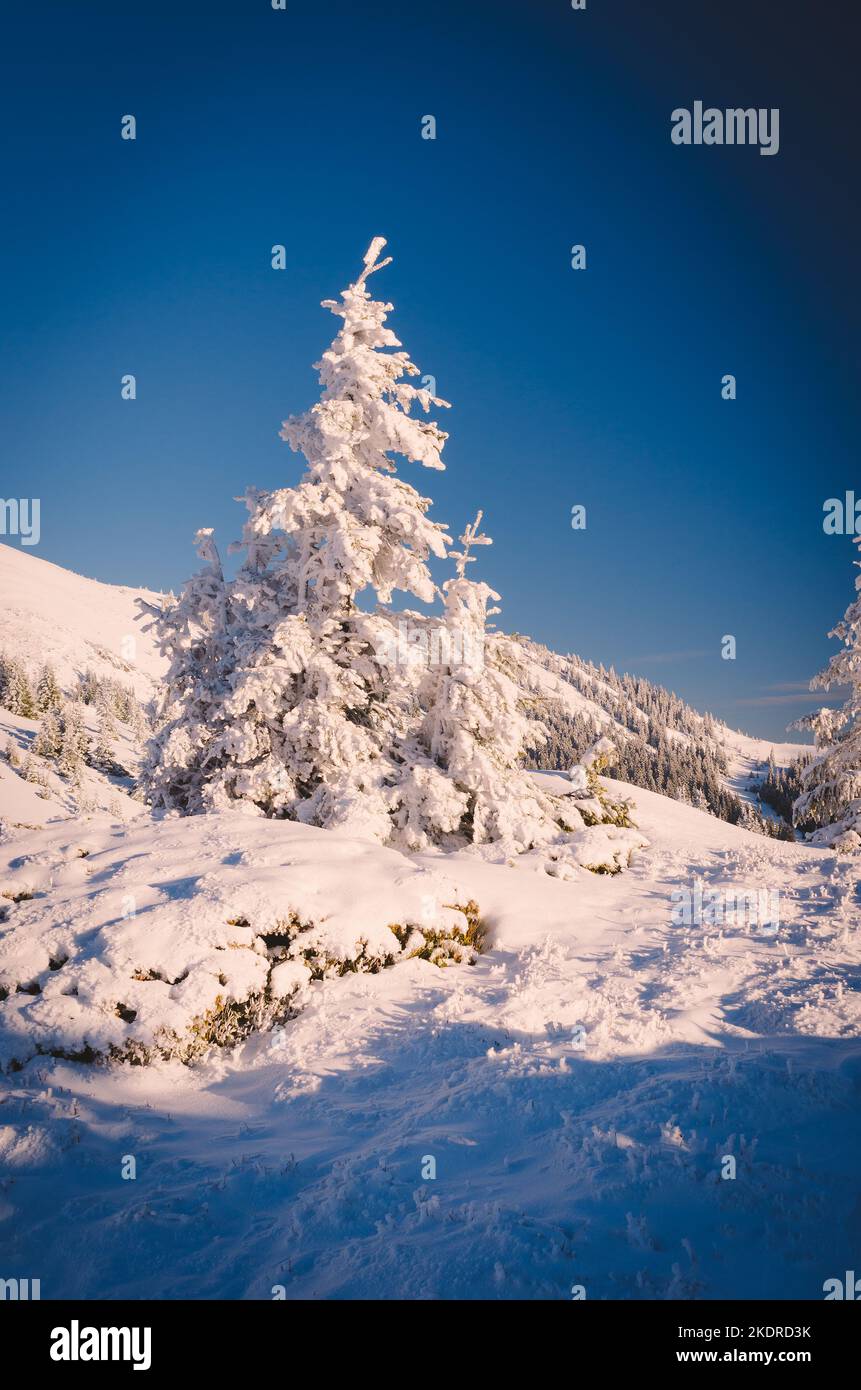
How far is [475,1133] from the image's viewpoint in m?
6.23

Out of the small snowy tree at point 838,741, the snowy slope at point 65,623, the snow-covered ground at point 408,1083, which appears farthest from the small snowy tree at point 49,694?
the small snowy tree at point 838,741

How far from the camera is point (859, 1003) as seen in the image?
304 inches

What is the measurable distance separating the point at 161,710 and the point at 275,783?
12.2ft

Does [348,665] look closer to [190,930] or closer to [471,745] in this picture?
[471,745]

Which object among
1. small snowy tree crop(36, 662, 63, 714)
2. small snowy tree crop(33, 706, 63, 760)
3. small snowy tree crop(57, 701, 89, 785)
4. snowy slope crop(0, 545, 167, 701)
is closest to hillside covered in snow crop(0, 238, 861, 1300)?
small snowy tree crop(57, 701, 89, 785)

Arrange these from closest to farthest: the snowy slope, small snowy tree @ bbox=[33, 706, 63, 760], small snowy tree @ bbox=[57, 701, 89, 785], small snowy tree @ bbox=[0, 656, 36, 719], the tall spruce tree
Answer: the tall spruce tree, small snowy tree @ bbox=[57, 701, 89, 785], small snowy tree @ bbox=[33, 706, 63, 760], small snowy tree @ bbox=[0, 656, 36, 719], the snowy slope

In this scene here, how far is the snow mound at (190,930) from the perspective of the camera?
25.4 feet

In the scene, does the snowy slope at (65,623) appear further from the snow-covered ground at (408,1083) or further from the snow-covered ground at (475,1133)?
the snow-covered ground at (475,1133)

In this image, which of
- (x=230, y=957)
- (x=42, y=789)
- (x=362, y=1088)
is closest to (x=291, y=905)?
(x=230, y=957)

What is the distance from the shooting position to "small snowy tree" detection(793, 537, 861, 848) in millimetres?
21922

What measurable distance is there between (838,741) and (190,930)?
23.4 meters

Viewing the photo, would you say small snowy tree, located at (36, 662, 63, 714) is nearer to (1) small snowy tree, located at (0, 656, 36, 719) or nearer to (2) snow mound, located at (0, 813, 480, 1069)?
(1) small snowy tree, located at (0, 656, 36, 719)

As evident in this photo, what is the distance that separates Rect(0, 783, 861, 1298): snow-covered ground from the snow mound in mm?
147

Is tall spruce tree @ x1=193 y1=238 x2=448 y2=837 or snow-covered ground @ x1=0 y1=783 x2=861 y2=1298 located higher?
tall spruce tree @ x1=193 y1=238 x2=448 y2=837
